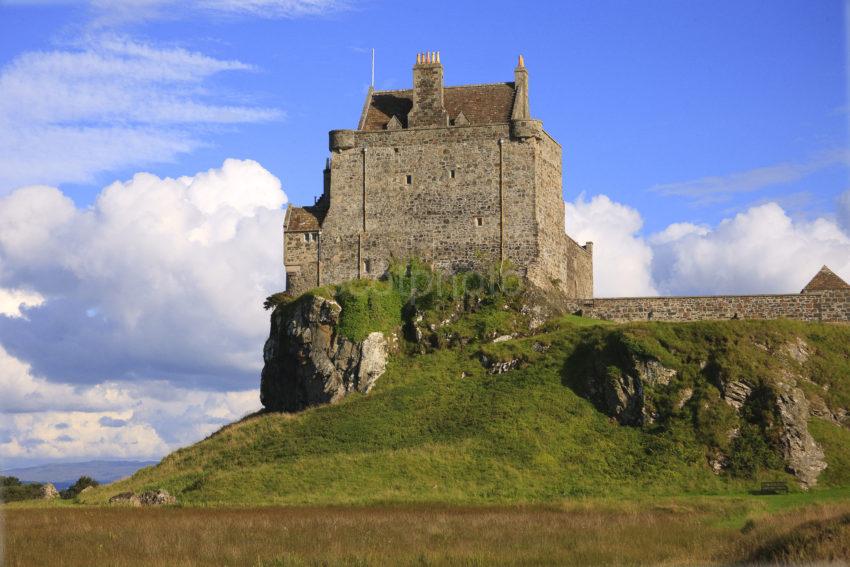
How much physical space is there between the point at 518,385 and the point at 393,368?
311 inches

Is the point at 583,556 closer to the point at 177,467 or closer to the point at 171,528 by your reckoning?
the point at 171,528

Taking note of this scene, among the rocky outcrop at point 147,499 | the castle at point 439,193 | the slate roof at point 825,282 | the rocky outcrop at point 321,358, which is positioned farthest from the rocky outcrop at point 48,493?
the slate roof at point 825,282

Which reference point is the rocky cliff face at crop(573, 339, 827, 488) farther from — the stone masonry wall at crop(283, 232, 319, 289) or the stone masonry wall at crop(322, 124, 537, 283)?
the stone masonry wall at crop(283, 232, 319, 289)

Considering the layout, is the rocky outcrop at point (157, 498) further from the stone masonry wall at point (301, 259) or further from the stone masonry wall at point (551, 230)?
the stone masonry wall at point (551, 230)

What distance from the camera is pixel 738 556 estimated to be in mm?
32719

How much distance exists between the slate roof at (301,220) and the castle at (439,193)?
0.06 metres

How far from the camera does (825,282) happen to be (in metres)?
69.2

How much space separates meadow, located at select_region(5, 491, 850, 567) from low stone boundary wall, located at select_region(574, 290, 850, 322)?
20569mm

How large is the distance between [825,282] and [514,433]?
74.5 ft

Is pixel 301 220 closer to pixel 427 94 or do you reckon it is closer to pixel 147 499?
pixel 427 94

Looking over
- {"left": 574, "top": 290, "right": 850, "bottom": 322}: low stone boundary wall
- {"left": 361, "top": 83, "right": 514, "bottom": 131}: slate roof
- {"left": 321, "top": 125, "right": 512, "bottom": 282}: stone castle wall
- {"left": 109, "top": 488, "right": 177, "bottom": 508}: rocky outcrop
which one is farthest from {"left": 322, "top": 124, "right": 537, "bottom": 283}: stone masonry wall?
{"left": 109, "top": 488, "right": 177, "bottom": 508}: rocky outcrop

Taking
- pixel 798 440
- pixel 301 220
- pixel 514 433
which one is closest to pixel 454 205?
pixel 301 220

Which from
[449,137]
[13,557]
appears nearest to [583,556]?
[13,557]

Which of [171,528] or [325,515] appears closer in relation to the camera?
[171,528]
